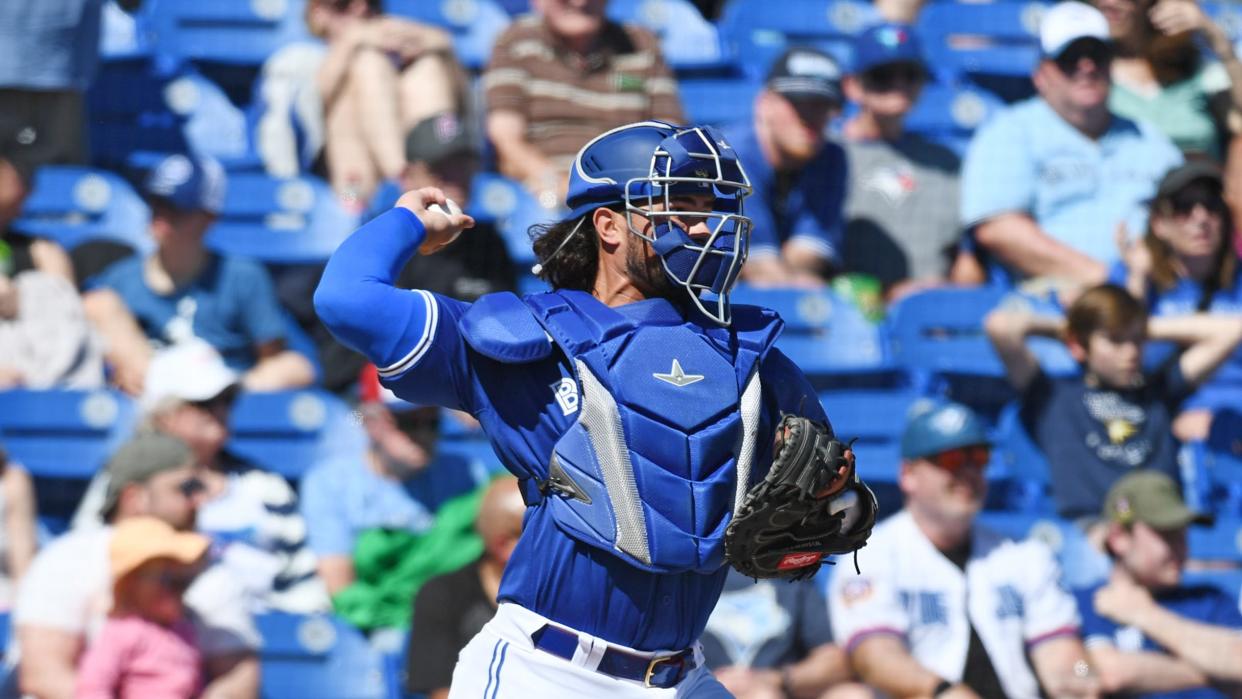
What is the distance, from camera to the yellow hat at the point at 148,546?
4512 mm

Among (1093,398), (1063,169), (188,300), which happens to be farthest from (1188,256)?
(188,300)

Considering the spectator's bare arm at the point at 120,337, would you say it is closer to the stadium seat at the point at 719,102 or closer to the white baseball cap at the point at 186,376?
the white baseball cap at the point at 186,376

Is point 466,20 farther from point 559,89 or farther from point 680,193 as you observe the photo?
point 680,193

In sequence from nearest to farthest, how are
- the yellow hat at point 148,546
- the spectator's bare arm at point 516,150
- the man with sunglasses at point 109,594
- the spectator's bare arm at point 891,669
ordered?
the yellow hat at point 148,546
the man with sunglasses at point 109,594
the spectator's bare arm at point 891,669
the spectator's bare arm at point 516,150

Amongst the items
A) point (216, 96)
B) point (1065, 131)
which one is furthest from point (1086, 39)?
point (216, 96)

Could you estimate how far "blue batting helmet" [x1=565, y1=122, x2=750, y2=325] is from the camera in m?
2.81

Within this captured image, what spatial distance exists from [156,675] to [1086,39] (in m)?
3.97

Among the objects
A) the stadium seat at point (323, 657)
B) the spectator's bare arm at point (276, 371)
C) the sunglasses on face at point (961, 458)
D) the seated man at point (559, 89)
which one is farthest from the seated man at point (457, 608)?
the seated man at point (559, 89)

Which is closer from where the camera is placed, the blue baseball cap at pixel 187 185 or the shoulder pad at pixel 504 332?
the shoulder pad at pixel 504 332

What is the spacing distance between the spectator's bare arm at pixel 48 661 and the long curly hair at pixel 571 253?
224cm

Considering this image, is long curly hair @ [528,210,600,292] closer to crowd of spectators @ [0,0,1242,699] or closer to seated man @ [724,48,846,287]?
crowd of spectators @ [0,0,1242,699]

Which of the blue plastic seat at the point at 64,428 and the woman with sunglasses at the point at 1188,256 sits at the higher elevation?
the woman with sunglasses at the point at 1188,256

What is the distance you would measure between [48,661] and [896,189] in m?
3.39

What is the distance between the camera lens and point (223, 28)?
6.68 metres
